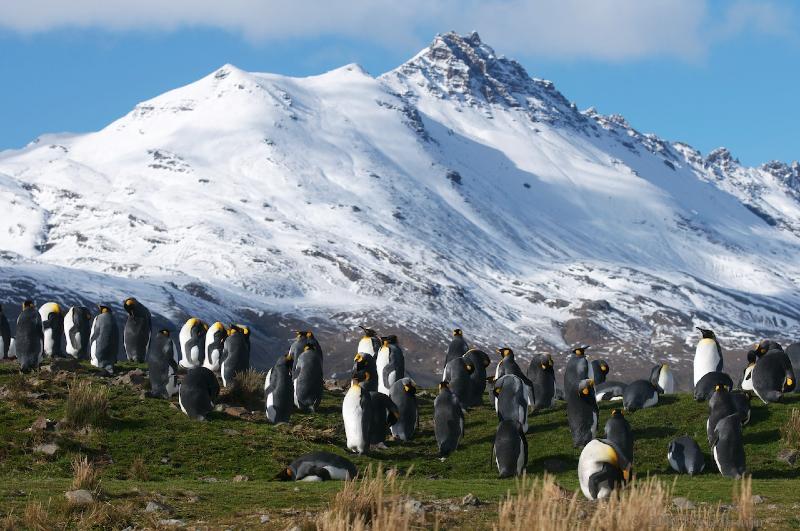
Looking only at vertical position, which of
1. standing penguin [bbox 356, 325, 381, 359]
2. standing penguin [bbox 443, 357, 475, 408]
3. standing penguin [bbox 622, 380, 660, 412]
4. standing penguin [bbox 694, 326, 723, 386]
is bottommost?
standing penguin [bbox 622, 380, 660, 412]

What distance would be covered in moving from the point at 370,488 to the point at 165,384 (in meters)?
12.4

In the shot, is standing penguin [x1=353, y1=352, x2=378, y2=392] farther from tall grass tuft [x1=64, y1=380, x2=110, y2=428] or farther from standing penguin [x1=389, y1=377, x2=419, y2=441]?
tall grass tuft [x1=64, y1=380, x2=110, y2=428]

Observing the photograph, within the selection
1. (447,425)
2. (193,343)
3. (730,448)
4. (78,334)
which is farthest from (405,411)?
(78,334)

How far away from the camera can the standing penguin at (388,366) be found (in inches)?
965

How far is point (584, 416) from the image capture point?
18.3 metres

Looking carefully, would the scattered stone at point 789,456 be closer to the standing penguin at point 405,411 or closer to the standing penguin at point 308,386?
the standing penguin at point 405,411

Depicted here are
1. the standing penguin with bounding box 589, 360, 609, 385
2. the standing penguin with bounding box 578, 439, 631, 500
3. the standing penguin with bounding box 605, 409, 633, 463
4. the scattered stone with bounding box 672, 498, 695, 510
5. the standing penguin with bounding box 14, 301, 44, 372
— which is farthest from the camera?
the standing penguin with bounding box 589, 360, 609, 385

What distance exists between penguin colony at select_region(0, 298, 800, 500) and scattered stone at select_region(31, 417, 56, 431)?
2.71 meters

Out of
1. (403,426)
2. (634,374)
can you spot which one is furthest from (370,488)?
(634,374)

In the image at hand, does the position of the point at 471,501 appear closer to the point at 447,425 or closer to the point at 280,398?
the point at 447,425

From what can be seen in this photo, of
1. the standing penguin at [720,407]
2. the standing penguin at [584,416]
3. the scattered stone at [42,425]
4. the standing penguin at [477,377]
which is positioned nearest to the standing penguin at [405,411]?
the standing penguin at [477,377]

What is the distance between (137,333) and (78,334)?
5.37ft

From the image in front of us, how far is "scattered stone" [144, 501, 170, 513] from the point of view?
10.9 meters

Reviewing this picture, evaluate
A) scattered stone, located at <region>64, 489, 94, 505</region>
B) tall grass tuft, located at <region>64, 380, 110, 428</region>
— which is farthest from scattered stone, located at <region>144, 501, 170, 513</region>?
tall grass tuft, located at <region>64, 380, 110, 428</region>
